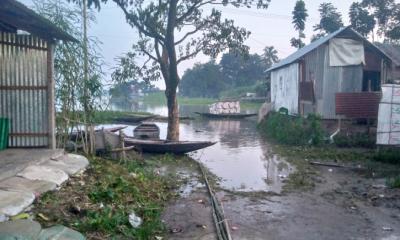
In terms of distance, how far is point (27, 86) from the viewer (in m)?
8.91

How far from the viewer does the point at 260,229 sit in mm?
6891

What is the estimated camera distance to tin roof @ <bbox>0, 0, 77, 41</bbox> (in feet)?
24.6

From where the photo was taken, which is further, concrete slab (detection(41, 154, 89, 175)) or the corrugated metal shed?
the corrugated metal shed

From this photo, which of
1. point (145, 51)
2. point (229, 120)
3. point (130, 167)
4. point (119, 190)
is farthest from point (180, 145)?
point (229, 120)

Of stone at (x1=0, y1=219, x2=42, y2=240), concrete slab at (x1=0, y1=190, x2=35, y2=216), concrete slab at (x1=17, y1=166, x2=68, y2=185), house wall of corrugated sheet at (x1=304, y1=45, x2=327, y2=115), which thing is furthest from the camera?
house wall of corrugated sheet at (x1=304, y1=45, x2=327, y2=115)

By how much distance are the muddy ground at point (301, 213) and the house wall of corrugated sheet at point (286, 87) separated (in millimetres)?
11275

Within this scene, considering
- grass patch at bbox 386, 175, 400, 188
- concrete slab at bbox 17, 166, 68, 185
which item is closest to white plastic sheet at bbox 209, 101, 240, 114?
grass patch at bbox 386, 175, 400, 188

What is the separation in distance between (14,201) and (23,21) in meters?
3.86

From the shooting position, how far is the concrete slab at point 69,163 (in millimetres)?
7966

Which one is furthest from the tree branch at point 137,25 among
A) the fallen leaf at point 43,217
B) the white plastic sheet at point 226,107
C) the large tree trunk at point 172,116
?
the white plastic sheet at point 226,107

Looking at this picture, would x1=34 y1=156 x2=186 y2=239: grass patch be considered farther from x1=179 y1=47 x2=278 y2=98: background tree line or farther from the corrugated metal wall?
x1=179 y1=47 x2=278 y2=98: background tree line

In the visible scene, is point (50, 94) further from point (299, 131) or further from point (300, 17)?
point (300, 17)

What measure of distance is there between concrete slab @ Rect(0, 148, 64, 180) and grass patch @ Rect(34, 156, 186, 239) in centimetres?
82

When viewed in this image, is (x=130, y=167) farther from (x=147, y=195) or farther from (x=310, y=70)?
(x=310, y=70)
